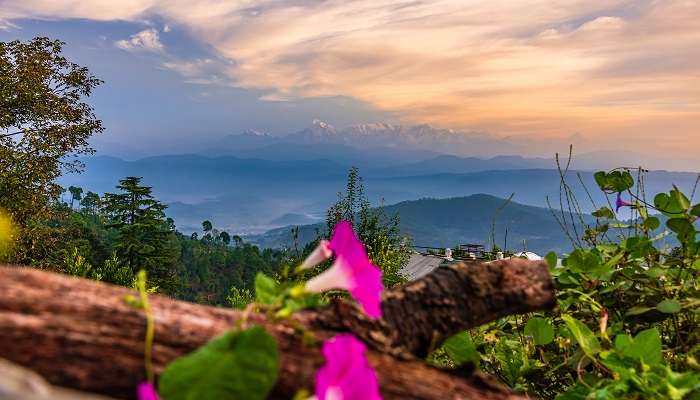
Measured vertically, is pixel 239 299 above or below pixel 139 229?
below

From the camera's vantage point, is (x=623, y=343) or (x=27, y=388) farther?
(x=623, y=343)

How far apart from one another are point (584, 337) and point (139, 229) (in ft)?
151

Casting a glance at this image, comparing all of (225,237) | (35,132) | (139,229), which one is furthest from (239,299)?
(225,237)

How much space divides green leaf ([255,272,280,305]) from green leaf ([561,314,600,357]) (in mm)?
Answer: 1034

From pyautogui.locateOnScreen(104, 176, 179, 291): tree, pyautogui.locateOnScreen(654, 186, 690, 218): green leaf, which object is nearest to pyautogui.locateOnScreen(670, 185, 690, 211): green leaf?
pyautogui.locateOnScreen(654, 186, 690, 218): green leaf

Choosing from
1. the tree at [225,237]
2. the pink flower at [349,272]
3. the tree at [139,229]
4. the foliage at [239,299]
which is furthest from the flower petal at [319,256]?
the tree at [225,237]

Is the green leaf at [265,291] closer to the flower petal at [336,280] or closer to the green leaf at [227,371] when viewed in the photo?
the flower petal at [336,280]

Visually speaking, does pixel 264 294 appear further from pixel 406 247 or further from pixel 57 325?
pixel 406 247

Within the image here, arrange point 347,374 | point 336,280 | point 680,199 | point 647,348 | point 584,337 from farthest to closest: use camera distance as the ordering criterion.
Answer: point 680,199 < point 584,337 < point 647,348 < point 336,280 < point 347,374

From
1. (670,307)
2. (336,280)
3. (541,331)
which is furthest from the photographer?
(541,331)

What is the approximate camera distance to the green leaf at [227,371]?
0.95 m

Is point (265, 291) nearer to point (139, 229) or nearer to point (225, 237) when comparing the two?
point (139, 229)

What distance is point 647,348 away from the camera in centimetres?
180

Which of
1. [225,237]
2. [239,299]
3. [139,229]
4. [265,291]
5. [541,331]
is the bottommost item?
[225,237]
